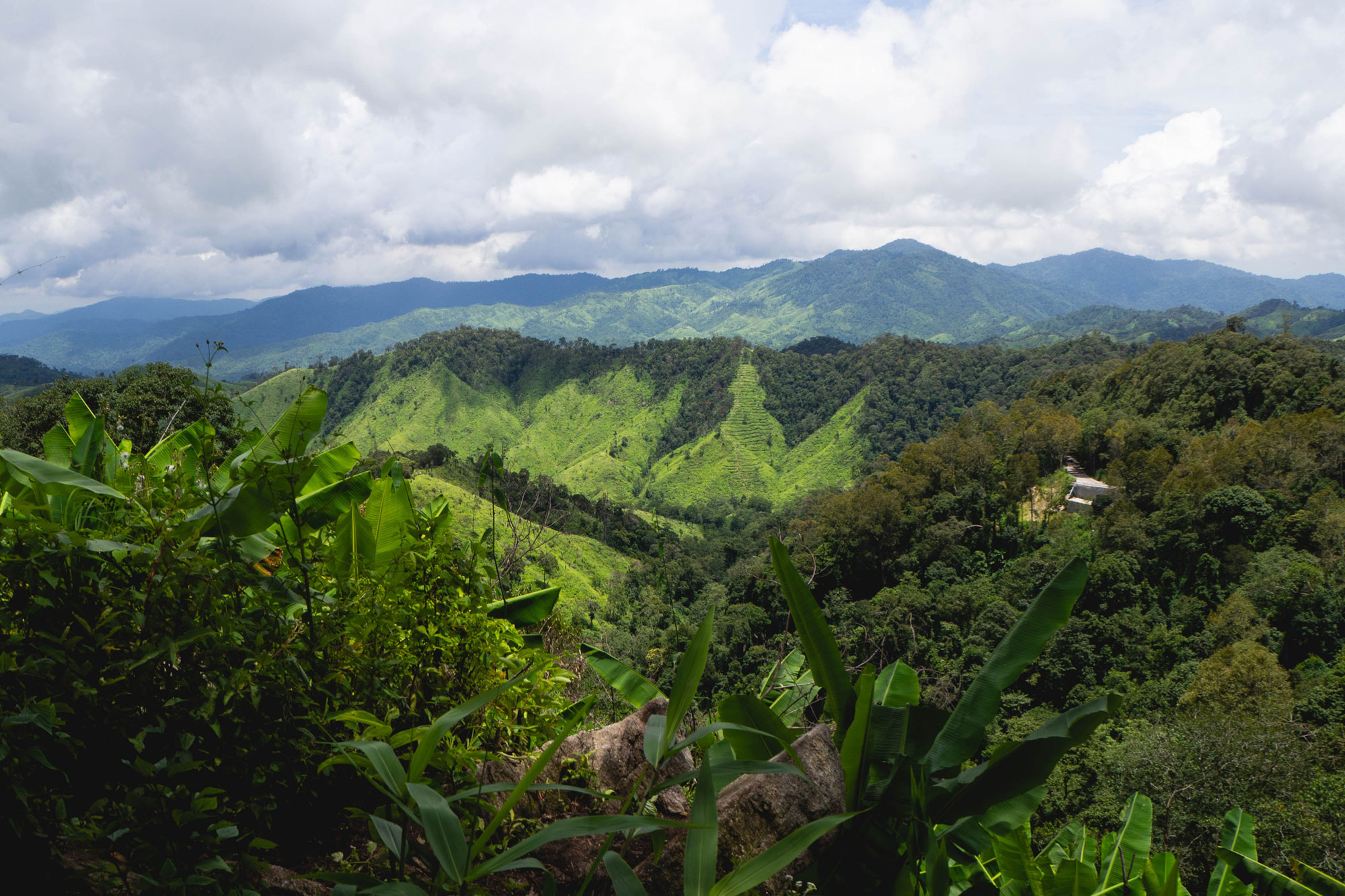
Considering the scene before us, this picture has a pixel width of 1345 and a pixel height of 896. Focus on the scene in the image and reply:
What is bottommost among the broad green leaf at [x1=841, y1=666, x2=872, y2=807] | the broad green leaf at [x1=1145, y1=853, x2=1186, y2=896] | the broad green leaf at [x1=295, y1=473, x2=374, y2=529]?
the broad green leaf at [x1=1145, y1=853, x2=1186, y2=896]

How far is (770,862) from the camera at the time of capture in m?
1.11

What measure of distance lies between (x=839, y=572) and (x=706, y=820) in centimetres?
3475

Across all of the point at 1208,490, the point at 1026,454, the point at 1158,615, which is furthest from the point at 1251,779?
the point at 1026,454

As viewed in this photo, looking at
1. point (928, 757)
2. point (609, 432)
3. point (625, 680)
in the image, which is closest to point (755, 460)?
point (609, 432)

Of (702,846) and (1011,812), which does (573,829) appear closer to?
(702,846)

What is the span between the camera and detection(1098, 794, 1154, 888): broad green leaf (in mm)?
2463

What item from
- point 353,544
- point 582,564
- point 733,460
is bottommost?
point 733,460

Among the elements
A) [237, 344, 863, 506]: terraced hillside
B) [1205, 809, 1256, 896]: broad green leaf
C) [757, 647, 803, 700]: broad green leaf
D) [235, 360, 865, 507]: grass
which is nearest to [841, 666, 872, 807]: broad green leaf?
[757, 647, 803, 700]: broad green leaf

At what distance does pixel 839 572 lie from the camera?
34.3 m

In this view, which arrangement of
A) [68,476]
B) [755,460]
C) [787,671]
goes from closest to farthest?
1. [68,476]
2. [787,671]
3. [755,460]

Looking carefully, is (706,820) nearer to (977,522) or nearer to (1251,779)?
(1251,779)

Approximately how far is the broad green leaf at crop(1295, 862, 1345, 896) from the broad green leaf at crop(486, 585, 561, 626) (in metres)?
2.74

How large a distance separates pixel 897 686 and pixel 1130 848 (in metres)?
1.38

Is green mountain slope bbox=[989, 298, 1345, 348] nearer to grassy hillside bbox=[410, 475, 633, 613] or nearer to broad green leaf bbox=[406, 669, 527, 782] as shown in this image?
grassy hillside bbox=[410, 475, 633, 613]
